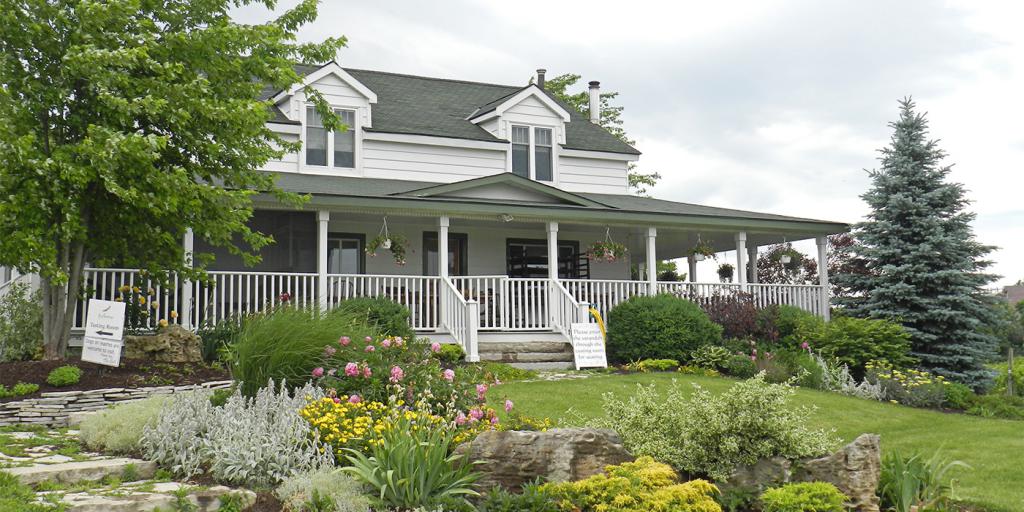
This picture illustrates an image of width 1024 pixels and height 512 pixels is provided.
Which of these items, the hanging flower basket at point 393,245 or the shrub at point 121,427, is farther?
the hanging flower basket at point 393,245

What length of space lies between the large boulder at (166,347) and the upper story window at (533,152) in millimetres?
9849

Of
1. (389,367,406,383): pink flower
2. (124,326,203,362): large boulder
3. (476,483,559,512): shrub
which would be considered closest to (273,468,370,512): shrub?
(476,483,559,512): shrub

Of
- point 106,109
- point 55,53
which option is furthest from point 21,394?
point 55,53

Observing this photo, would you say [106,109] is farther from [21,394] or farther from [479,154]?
[479,154]

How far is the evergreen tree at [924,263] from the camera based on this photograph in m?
16.9

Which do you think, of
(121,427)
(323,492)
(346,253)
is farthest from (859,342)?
(121,427)

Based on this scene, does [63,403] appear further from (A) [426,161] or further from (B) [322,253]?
(A) [426,161]

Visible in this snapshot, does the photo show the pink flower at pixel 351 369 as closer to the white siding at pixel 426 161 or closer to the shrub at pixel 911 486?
the shrub at pixel 911 486

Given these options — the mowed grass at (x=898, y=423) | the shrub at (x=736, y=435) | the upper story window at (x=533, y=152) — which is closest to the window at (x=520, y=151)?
the upper story window at (x=533, y=152)

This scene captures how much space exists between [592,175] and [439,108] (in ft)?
13.2

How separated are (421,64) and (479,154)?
30.2ft

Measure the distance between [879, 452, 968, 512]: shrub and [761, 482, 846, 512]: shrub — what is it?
0.62 meters

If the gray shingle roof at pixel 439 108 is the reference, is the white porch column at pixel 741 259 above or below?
below

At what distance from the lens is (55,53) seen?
11.2m
